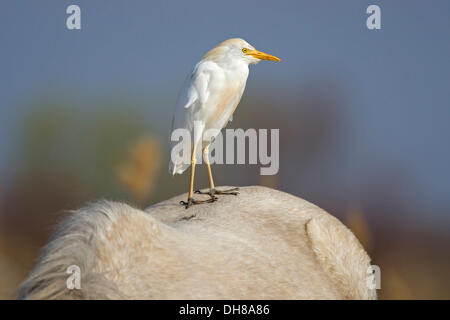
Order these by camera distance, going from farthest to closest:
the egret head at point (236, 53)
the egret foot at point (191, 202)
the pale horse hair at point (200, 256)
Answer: the egret head at point (236, 53)
the egret foot at point (191, 202)
the pale horse hair at point (200, 256)

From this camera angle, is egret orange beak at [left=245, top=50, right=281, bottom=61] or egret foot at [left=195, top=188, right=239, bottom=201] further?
egret orange beak at [left=245, top=50, right=281, bottom=61]

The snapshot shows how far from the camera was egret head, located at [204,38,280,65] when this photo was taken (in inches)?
164

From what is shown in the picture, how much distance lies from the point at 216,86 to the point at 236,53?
11.6 inches

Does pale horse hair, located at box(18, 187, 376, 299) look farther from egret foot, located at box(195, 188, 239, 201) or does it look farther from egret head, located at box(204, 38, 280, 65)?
egret head, located at box(204, 38, 280, 65)

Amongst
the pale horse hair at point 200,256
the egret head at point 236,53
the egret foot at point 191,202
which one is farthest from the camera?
the egret head at point 236,53

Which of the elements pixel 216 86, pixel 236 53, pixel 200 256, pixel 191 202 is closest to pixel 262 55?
pixel 236 53

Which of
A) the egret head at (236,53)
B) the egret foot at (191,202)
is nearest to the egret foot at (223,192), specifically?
the egret foot at (191,202)

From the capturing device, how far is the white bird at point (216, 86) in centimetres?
418

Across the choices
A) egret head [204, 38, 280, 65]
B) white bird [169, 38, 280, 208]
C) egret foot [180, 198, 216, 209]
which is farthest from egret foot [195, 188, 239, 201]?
egret head [204, 38, 280, 65]

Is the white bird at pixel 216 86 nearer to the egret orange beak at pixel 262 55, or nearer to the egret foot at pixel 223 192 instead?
the egret orange beak at pixel 262 55

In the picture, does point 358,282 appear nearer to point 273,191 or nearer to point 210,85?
point 273,191

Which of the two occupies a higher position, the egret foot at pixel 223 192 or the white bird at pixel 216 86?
the white bird at pixel 216 86
